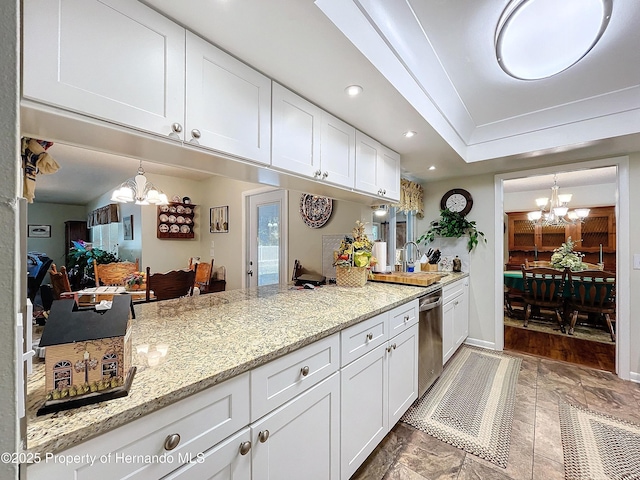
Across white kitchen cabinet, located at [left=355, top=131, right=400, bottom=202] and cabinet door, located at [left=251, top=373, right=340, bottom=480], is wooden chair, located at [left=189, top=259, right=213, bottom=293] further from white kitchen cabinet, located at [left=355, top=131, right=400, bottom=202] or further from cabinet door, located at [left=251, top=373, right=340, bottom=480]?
cabinet door, located at [left=251, top=373, right=340, bottom=480]

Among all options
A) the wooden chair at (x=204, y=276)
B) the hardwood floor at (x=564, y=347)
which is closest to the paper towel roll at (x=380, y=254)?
the hardwood floor at (x=564, y=347)

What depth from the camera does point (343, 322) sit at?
123 cm

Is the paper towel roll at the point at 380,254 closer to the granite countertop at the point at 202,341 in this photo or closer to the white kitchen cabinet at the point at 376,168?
the white kitchen cabinet at the point at 376,168

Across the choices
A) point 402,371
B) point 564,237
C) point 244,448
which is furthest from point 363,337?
point 564,237

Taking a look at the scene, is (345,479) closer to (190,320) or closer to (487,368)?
(190,320)

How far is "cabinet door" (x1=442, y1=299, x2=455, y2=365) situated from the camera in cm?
246

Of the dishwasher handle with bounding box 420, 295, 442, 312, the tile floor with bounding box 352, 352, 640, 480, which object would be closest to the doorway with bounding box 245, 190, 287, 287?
the dishwasher handle with bounding box 420, 295, 442, 312

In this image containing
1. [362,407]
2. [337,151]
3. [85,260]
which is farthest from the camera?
[85,260]

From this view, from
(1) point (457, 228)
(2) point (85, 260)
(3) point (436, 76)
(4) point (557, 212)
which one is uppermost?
(3) point (436, 76)

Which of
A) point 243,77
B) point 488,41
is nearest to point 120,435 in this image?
point 243,77

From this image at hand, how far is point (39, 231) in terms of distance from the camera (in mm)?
7008

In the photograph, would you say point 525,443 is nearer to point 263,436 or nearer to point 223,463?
point 263,436

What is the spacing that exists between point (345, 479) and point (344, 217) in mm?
2120

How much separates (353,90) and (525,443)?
2.41m
